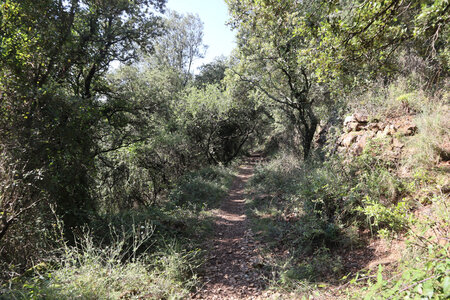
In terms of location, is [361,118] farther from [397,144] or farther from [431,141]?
[431,141]

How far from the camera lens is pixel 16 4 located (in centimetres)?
451

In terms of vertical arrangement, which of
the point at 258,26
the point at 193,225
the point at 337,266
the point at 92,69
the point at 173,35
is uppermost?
the point at 173,35

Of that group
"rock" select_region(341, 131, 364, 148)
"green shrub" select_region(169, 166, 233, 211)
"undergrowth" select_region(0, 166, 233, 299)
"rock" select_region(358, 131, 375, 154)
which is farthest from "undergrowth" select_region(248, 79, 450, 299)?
"green shrub" select_region(169, 166, 233, 211)

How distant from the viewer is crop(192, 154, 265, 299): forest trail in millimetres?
3791

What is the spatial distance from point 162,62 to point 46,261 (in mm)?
24361

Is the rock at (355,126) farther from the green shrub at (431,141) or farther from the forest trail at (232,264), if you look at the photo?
the forest trail at (232,264)

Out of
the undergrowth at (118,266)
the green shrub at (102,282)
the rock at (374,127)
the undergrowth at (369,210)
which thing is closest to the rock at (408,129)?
the undergrowth at (369,210)

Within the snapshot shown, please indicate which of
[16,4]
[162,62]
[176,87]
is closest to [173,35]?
[162,62]

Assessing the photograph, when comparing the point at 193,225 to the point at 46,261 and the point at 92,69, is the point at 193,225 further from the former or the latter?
the point at 92,69

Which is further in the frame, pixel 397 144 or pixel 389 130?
pixel 389 130

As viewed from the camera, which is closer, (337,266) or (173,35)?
(337,266)

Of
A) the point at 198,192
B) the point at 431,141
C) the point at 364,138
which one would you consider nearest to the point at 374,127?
the point at 364,138

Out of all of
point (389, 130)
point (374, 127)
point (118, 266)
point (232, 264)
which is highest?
point (374, 127)

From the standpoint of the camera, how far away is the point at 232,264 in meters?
4.74
